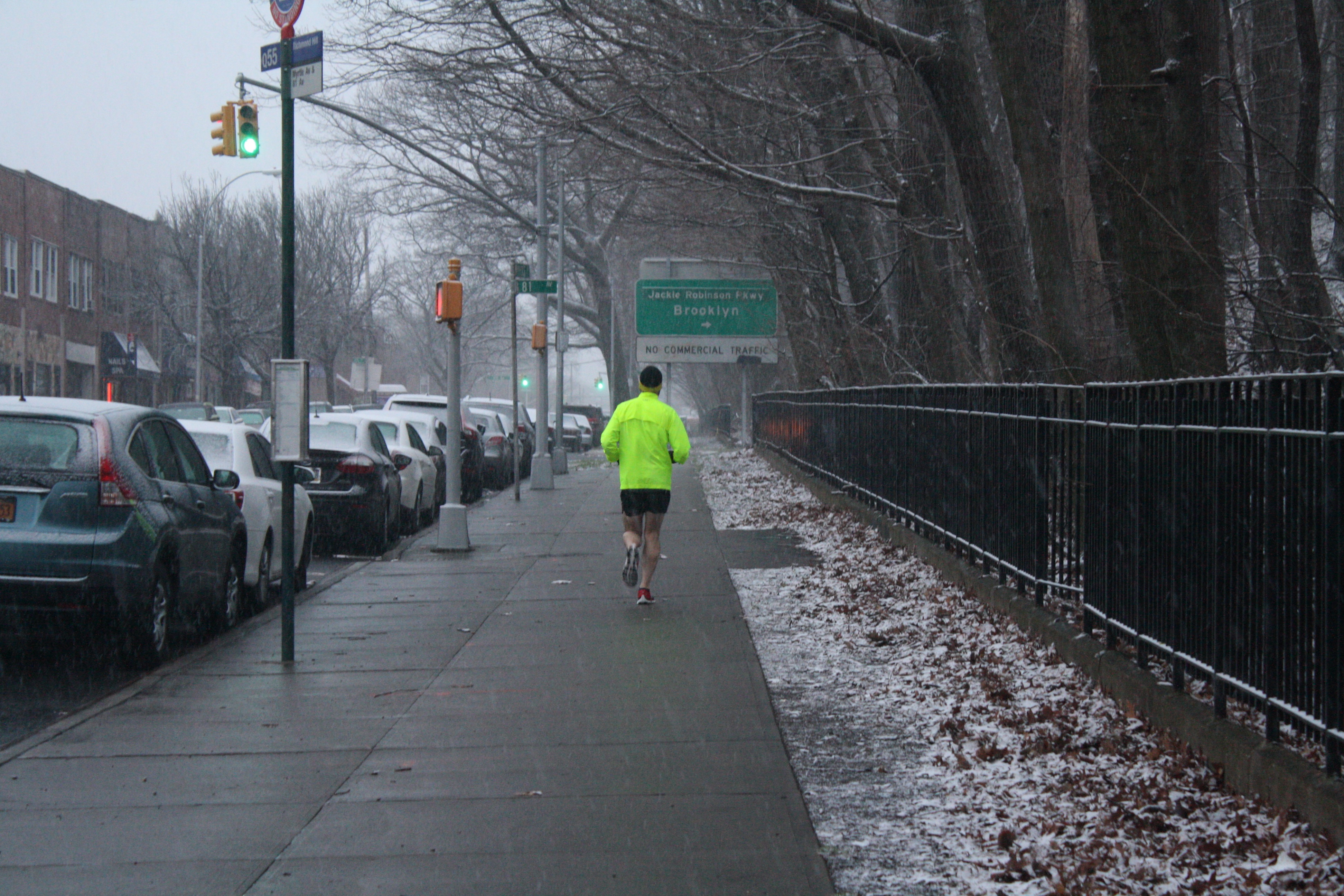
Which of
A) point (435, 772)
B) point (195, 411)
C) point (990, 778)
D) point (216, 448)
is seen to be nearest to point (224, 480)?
point (216, 448)

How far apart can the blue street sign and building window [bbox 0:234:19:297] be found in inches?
1506

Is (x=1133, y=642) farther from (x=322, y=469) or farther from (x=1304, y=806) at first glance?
(x=322, y=469)

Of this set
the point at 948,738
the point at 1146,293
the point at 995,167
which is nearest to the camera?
the point at 948,738

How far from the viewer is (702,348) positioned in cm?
3653

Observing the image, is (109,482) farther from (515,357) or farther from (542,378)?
(542,378)

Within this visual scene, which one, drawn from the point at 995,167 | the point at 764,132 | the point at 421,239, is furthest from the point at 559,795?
the point at 421,239

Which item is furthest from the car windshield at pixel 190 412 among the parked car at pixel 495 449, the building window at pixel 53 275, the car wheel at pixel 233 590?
the car wheel at pixel 233 590

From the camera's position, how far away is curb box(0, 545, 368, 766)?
7180mm

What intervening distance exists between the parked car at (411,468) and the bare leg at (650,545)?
734cm

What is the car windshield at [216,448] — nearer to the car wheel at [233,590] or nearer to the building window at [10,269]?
the car wheel at [233,590]

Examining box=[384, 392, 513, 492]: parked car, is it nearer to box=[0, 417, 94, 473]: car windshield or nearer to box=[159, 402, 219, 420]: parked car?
box=[159, 402, 219, 420]: parked car

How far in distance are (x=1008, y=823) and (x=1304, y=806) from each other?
1.08m

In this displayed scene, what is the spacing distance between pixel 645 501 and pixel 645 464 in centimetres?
29

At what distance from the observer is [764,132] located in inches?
A: 756
